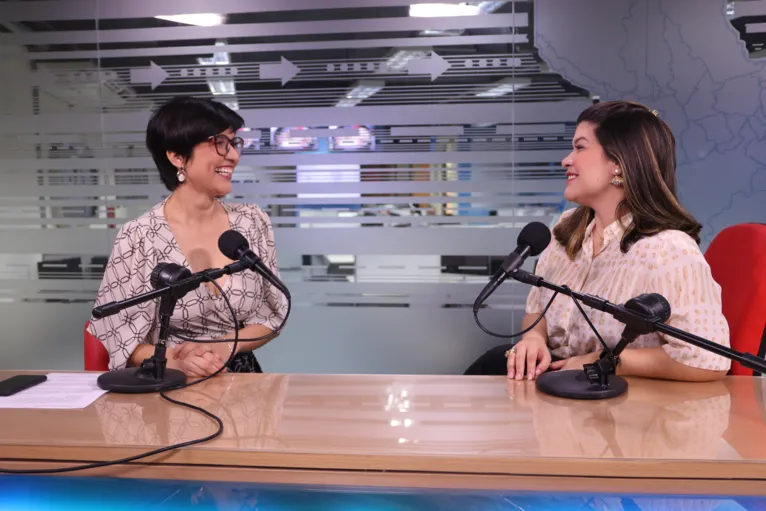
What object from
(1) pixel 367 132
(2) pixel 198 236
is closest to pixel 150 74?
(1) pixel 367 132

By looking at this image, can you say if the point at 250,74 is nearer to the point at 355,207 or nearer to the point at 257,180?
the point at 257,180

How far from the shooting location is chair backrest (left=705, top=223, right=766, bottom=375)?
210 centimetres

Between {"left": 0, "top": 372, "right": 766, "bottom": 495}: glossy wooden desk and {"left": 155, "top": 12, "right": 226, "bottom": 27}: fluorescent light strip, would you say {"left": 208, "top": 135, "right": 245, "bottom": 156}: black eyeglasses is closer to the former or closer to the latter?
{"left": 0, "top": 372, "right": 766, "bottom": 495}: glossy wooden desk

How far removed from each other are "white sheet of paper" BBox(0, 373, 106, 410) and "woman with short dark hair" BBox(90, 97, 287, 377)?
→ 0.37m

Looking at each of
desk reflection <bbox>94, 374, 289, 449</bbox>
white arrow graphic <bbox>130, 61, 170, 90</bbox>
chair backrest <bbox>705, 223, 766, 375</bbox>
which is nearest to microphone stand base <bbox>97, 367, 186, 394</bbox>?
desk reflection <bbox>94, 374, 289, 449</bbox>

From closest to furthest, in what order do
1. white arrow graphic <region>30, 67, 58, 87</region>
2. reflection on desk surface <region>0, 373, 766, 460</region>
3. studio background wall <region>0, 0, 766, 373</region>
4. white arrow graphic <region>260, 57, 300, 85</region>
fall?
reflection on desk surface <region>0, 373, 766, 460</region> → studio background wall <region>0, 0, 766, 373</region> → white arrow graphic <region>260, 57, 300, 85</region> → white arrow graphic <region>30, 67, 58, 87</region>

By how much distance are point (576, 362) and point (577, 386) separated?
0.94 ft

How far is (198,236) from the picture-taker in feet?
8.18

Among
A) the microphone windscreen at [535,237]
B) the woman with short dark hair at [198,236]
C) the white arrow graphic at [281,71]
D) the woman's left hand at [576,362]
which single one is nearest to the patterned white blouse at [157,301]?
the woman with short dark hair at [198,236]

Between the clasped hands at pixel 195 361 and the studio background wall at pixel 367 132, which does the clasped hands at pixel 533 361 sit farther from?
the studio background wall at pixel 367 132

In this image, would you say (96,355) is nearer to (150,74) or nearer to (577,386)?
(577,386)

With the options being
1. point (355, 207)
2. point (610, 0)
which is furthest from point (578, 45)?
point (355, 207)

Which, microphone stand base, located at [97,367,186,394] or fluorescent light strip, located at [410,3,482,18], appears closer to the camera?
microphone stand base, located at [97,367,186,394]

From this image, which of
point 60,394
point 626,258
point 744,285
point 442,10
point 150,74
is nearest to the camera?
point 60,394
